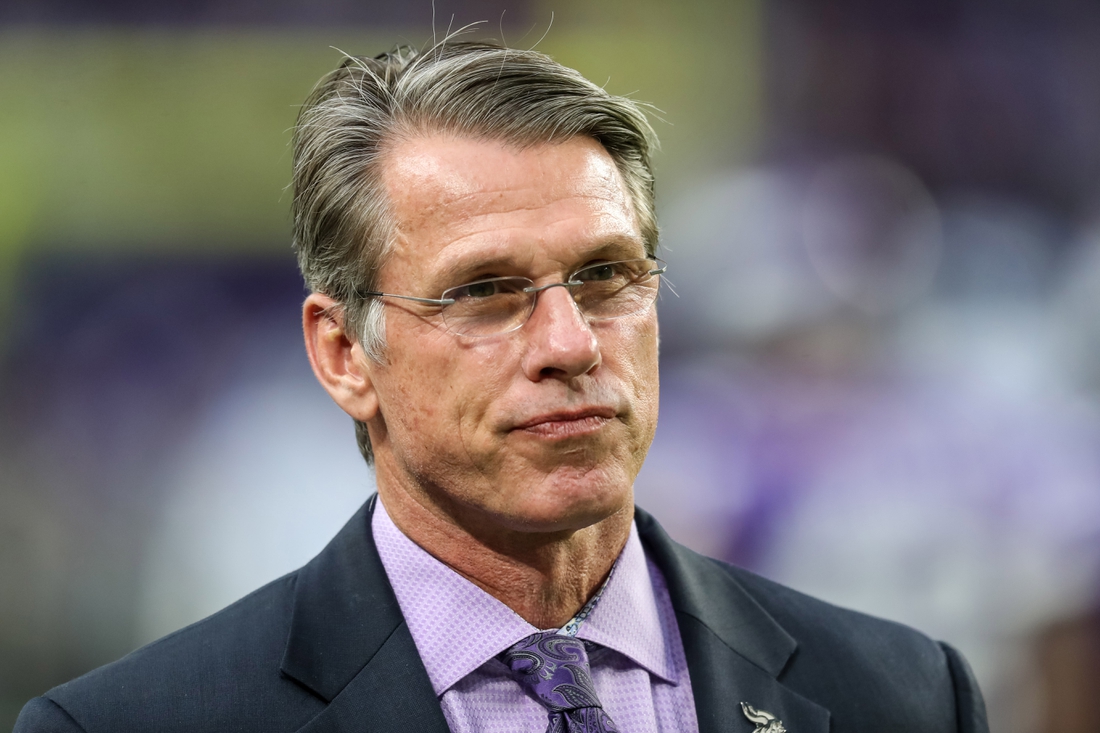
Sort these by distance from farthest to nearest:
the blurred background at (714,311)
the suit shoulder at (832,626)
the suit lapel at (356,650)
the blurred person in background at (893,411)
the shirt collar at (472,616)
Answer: the blurred person in background at (893,411), the blurred background at (714,311), the suit shoulder at (832,626), the shirt collar at (472,616), the suit lapel at (356,650)

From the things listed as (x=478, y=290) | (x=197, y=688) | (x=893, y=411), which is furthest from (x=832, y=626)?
(x=893, y=411)

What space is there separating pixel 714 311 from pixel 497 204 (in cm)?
206

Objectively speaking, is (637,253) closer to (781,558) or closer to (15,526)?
(781,558)

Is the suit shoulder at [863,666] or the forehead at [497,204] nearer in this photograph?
the forehead at [497,204]

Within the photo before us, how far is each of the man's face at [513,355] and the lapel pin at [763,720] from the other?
58 centimetres

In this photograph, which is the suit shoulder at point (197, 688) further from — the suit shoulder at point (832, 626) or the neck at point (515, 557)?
the suit shoulder at point (832, 626)

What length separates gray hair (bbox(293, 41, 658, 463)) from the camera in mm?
2336

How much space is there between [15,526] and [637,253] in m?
2.40

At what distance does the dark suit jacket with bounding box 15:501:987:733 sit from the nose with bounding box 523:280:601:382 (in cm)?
63

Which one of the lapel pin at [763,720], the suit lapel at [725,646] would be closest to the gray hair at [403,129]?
the suit lapel at [725,646]

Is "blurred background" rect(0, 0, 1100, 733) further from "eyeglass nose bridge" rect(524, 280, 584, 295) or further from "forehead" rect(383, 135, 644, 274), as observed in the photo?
"eyeglass nose bridge" rect(524, 280, 584, 295)

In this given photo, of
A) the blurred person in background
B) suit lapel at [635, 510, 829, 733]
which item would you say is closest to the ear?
suit lapel at [635, 510, 829, 733]

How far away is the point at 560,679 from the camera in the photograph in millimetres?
2191

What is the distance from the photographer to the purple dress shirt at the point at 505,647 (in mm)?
2197
